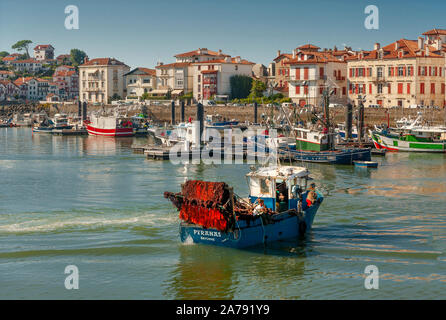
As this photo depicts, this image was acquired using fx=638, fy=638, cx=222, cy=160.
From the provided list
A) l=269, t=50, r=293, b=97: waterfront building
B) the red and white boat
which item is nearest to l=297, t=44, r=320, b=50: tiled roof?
l=269, t=50, r=293, b=97: waterfront building

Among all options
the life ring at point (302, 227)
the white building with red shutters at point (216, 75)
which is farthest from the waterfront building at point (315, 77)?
the life ring at point (302, 227)

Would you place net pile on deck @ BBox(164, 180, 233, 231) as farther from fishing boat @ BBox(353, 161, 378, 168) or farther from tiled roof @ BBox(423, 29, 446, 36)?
tiled roof @ BBox(423, 29, 446, 36)

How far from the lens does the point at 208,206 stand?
23.3 meters

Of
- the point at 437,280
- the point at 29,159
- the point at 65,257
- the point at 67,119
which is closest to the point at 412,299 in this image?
the point at 437,280

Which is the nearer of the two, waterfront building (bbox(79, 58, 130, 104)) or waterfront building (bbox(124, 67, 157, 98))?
waterfront building (bbox(124, 67, 157, 98))

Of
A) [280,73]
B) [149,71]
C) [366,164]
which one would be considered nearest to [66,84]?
[149,71]

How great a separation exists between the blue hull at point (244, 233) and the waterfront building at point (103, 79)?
362 feet

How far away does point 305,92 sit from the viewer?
91.9m

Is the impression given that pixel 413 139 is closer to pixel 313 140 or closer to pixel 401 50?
pixel 313 140

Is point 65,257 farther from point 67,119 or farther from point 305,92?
point 67,119

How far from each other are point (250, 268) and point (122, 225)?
8.26 m

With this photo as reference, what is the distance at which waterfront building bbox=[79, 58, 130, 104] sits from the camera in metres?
133

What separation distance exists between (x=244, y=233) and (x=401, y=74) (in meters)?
62.4
